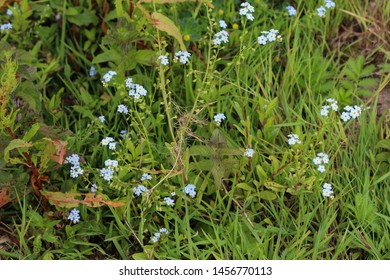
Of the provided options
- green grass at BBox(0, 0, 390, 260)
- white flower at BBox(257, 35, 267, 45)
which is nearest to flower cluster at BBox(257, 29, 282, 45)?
white flower at BBox(257, 35, 267, 45)

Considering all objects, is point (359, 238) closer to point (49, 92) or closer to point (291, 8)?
point (291, 8)

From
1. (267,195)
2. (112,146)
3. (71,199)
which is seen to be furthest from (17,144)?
(267,195)

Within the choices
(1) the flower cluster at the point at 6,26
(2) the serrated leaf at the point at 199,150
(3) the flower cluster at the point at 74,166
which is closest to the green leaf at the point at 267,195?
(2) the serrated leaf at the point at 199,150

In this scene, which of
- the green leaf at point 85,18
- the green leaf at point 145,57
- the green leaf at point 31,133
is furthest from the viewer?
the green leaf at point 85,18

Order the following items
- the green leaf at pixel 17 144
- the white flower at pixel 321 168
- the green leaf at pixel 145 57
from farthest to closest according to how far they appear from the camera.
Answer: the green leaf at pixel 145 57 → the white flower at pixel 321 168 → the green leaf at pixel 17 144

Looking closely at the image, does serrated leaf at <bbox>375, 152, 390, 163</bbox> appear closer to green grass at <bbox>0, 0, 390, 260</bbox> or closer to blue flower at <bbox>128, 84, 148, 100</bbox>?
green grass at <bbox>0, 0, 390, 260</bbox>

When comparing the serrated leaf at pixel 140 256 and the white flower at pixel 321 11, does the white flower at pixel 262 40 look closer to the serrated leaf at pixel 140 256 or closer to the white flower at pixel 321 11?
the white flower at pixel 321 11

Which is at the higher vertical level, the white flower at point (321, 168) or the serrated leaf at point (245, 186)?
the white flower at point (321, 168)
